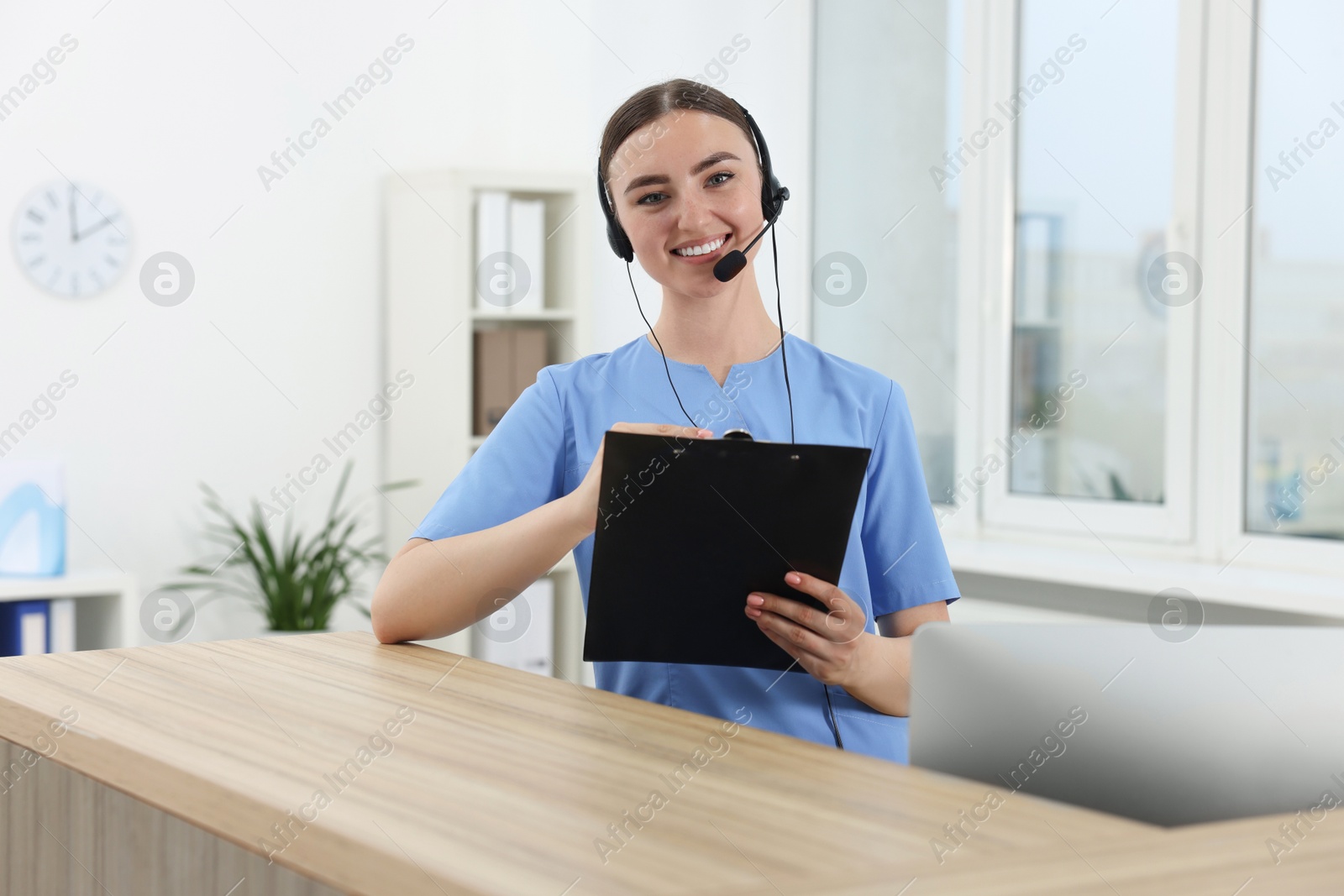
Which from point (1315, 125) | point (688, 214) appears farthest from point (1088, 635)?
point (1315, 125)

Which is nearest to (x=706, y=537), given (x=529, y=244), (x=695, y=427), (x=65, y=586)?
(x=695, y=427)

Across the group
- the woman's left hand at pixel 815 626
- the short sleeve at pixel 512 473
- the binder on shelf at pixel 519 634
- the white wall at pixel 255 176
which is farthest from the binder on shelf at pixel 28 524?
the woman's left hand at pixel 815 626

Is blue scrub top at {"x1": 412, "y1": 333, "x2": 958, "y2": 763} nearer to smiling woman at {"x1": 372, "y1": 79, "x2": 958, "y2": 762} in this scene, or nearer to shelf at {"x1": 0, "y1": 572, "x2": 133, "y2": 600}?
smiling woman at {"x1": 372, "y1": 79, "x2": 958, "y2": 762}

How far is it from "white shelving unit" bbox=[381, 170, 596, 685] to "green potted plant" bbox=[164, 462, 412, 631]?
14cm

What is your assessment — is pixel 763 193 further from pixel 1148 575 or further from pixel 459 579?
pixel 1148 575

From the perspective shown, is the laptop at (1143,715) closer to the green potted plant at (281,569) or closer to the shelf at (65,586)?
the shelf at (65,586)

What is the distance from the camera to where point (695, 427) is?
4.43ft

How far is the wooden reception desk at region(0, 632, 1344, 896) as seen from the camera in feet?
1.99

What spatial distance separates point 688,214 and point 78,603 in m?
2.46

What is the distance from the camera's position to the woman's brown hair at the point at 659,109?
146 centimetres

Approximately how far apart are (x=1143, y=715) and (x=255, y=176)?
3.32 meters

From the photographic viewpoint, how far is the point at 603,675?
4.70 ft

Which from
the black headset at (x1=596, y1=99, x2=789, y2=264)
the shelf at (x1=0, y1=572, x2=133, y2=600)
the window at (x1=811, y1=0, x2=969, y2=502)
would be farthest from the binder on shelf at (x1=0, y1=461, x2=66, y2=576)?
the window at (x1=811, y1=0, x2=969, y2=502)

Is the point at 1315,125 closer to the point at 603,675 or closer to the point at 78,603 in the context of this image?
the point at 603,675
